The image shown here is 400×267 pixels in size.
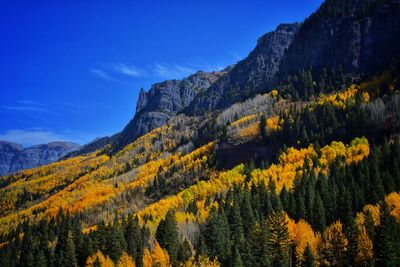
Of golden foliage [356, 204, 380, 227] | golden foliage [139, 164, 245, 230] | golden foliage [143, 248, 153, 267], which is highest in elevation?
golden foliage [139, 164, 245, 230]

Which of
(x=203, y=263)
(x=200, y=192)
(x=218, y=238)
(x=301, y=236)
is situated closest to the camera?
(x=203, y=263)

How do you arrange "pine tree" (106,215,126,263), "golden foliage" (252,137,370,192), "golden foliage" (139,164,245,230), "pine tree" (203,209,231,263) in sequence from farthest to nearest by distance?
"golden foliage" (139,164,245,230)
"golden foliage" (252,137,370,192)
"pine tree" (106,215,126,263)
"pine tree" (203,209,231,263)

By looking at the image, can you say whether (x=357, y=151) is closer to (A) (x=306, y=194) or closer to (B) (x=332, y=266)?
(A) (x=306, y=194)

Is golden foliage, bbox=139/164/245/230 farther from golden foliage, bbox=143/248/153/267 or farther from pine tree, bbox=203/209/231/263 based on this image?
golden foliage, bbox=143/248/153/267

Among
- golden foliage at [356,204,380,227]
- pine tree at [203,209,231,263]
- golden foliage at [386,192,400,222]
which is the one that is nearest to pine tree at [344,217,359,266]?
golden foliage at [356,204,380,227]

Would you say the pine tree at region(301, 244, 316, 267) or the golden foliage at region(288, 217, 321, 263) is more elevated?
the golden foliage at region(288, 217, 321, 263)

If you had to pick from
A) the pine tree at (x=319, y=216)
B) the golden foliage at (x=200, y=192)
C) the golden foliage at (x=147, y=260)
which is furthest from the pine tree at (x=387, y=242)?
the golden foliage at (x=200, y=192)

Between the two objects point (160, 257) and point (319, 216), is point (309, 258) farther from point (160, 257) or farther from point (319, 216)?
point (160, 257)

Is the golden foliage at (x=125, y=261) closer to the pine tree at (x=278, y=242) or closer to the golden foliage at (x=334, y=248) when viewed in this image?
the pine tree at (x=278, y=242)

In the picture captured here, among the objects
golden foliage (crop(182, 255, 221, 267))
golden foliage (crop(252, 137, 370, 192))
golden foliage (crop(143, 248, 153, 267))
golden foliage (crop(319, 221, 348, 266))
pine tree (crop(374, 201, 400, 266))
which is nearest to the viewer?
pine tree (crop(374, 201, 400, 266))

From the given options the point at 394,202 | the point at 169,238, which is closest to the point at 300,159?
the point at 394,202

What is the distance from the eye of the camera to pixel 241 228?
354 feet

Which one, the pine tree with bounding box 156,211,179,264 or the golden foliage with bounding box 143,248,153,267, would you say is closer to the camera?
the golden foliage with bounding box 143,248,153,267

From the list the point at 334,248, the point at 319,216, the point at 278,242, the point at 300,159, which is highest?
the point at 300,159
